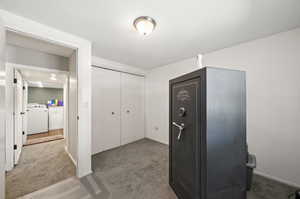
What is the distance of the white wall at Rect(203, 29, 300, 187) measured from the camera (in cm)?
164

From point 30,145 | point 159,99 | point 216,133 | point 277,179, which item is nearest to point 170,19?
point 216,133

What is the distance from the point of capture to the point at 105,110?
2861 millimetres

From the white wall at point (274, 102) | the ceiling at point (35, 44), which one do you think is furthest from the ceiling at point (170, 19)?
the ceiling at point (35, 44)

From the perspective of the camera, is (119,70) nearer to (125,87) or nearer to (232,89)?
(125,87)

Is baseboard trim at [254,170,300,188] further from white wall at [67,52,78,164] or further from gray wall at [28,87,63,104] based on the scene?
gray wall at [28,87,63,104]

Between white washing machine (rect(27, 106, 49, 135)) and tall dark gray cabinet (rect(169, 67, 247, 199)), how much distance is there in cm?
580

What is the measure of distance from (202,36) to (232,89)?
1303 mm

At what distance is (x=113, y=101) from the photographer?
9.87ft

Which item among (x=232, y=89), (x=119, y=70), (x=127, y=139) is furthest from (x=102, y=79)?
(x=232, y=89)

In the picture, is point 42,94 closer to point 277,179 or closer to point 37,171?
point 37,171

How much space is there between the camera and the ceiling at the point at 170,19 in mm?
1237

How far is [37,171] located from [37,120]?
136 inches

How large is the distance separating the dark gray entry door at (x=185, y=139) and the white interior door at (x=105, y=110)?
1957 mm

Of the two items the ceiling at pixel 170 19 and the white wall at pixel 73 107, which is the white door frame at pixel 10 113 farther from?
the ceiling at pixel 170 19
